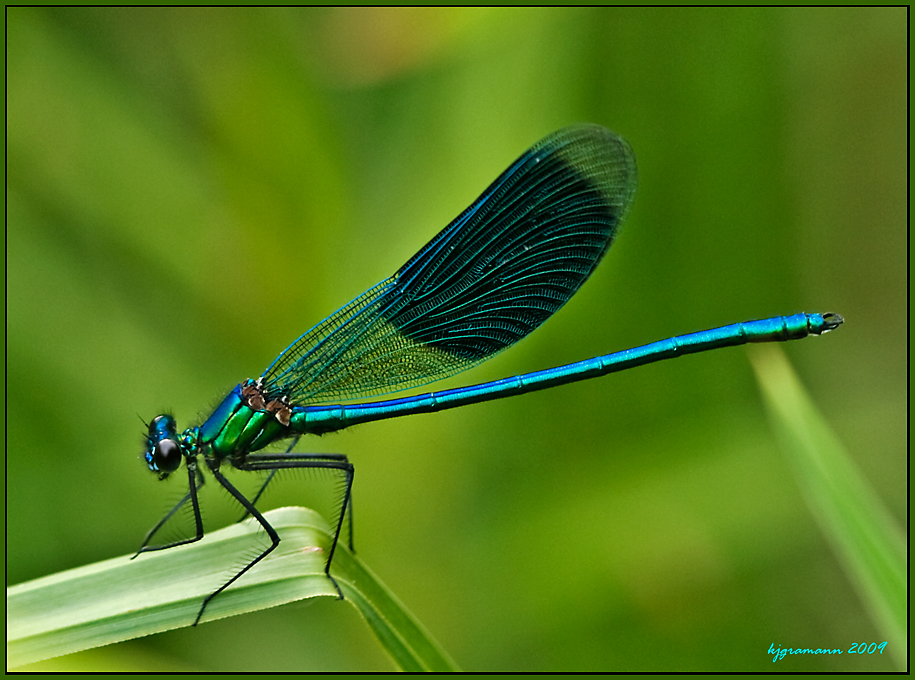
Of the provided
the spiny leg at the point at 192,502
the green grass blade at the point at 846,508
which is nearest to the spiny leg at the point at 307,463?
the spiny leg at the point at 192,502

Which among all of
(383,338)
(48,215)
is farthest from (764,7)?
(48,215)

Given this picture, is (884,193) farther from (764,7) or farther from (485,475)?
(485,475)

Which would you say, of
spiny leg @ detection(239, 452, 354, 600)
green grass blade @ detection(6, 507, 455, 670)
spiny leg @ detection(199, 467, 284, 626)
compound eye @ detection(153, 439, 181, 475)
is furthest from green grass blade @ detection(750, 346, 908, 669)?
compound eye @ detection(153, 439, 181, 475)

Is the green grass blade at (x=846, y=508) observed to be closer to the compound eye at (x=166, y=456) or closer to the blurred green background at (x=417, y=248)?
the blurred green background at (x=417, y=248)

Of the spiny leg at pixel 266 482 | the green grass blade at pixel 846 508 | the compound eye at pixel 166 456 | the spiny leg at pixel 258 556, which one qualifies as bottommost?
Answer: the green grass blade at pixel 846 508

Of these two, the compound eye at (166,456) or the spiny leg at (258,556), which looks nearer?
the spiny leg at (258,556)

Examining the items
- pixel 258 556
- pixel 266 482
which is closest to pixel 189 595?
pixel 258 556

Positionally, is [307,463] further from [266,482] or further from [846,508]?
[846,508]
